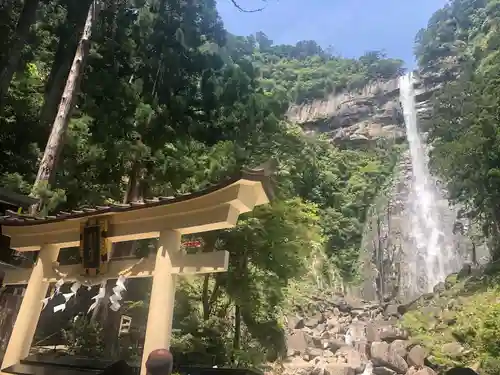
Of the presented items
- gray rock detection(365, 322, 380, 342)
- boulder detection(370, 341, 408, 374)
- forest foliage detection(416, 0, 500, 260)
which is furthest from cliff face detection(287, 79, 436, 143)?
boulder detection(370, 341, 408, 374)

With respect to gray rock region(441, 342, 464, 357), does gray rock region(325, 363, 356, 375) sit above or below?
below

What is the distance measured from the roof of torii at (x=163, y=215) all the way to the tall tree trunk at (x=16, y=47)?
304 cm

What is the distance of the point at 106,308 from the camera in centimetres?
934

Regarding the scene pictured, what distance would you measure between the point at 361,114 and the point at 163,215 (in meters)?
36.4

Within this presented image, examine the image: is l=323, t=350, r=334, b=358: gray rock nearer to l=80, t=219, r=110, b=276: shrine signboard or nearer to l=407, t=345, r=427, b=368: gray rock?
l=407, t=345, r=427, b=368: gray rock

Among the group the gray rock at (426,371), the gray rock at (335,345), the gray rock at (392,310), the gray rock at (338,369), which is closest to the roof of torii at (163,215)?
the gray rock at (338,369)

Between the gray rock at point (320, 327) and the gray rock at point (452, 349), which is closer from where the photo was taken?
the gray rock at point (452, 349)

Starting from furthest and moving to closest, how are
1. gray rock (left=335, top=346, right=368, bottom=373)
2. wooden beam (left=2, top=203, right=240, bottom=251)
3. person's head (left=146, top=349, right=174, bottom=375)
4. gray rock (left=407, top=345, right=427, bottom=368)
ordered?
gray rock (left=335, top=346, right=368, bottom=373), gray rock (left=407, top=345, right=427, bottom=368), wooden beam (left=2, top=203, right=240, bottom=251), person's head (left=146, top=349, right=174, bottom=375)

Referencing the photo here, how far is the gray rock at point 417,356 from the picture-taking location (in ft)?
44.8

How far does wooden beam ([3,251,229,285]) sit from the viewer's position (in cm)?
392

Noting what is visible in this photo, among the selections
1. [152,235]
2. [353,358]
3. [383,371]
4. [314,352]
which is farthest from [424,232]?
[152,235]

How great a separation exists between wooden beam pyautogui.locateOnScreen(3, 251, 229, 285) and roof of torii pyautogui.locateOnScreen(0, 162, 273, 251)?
0.83 ft

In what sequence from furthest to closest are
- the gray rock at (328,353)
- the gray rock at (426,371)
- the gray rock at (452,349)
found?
1. the gray rock at (328,353)
2. the gray rock at (452,349)
3. the gray rock at (426,371)

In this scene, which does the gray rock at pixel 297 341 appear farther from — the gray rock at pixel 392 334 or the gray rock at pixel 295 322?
the gray rock at pixel 392 334
